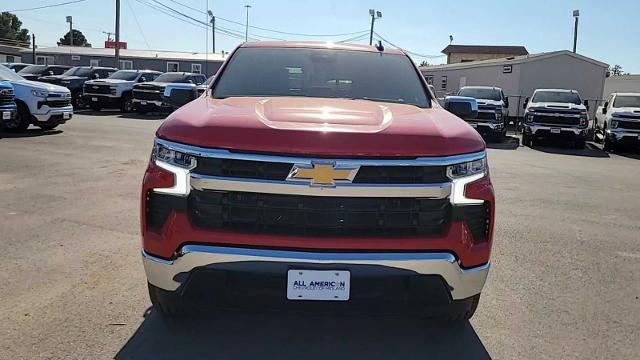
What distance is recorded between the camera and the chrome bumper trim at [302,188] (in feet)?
9.41

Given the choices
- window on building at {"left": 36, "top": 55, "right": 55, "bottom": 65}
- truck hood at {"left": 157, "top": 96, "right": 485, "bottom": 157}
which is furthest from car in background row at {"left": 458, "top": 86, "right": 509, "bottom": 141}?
window on building at {"left": 36, "top": 55, "right": 55, "bottom": 65}

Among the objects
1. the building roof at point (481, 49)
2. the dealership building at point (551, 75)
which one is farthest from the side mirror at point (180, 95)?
the building roof at point (481, 49)

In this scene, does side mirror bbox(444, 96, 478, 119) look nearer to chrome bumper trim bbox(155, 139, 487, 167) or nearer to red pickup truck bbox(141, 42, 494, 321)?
red pickup truck bbox(141, 42, 494, 321)

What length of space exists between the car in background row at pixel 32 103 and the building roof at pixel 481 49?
4866cm

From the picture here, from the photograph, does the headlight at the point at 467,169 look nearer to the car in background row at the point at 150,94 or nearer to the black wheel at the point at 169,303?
the black wheel at the point at 169,303

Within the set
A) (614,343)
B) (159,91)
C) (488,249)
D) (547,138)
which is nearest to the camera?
(488,249)

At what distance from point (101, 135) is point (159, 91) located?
833 cm

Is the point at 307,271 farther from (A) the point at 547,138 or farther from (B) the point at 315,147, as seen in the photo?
(A) the point at 547,138

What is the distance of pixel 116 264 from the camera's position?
15.8 feet

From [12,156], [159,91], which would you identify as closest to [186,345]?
[12,156]

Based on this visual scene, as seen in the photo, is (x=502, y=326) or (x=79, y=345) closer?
(x=79, y=345)

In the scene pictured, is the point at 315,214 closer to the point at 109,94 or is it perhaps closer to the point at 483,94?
the point at 483,94

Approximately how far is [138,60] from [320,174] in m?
A: 50.1

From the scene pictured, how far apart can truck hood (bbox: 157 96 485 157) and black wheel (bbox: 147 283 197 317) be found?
2.77 feet
